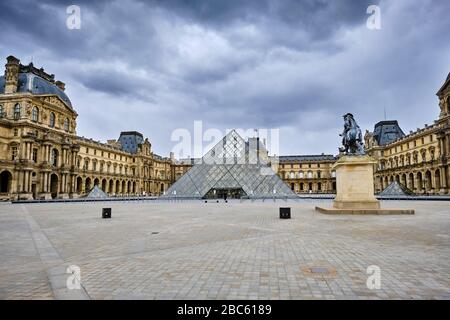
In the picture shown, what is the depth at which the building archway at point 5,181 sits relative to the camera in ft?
139

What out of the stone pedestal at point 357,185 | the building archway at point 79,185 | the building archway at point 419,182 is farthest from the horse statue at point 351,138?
the building archway at point 79,185

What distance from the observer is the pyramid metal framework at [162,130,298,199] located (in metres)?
37.3

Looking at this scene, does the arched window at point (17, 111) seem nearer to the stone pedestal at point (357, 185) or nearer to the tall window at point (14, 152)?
the tall window at point (14, 152)

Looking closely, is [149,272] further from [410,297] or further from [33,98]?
[33,98]

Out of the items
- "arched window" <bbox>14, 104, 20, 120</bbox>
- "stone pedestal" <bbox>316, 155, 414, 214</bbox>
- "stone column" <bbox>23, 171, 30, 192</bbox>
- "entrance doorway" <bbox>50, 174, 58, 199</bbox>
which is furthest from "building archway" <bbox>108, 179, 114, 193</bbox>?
"stone pedestal" <bbox>316, 155, 414, 214</bbox>

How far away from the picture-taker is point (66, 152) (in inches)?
2007

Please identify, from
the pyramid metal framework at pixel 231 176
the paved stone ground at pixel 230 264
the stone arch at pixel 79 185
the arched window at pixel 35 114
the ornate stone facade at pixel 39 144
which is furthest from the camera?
the stone arch at pixel 79 185

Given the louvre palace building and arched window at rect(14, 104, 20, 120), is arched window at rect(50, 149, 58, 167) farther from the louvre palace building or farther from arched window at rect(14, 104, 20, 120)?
arched window at rect(14, 104, 20, 120)

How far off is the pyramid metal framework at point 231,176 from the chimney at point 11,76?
30.4m

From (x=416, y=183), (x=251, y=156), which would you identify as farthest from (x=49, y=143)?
(x=416, y=183)

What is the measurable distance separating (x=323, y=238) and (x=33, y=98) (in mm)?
50328

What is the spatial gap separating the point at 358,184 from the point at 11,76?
52575mm
